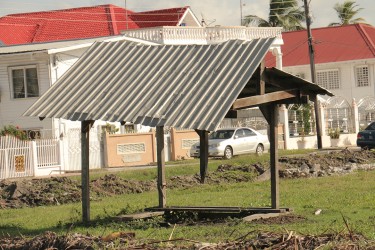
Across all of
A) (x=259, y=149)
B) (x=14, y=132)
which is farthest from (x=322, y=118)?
(x=14, y=132)

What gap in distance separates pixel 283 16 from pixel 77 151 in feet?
163

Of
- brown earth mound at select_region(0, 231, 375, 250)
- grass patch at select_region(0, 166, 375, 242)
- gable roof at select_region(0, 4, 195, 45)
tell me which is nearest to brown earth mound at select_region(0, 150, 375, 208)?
grass patch at select_region(0, 166, 375, 242)

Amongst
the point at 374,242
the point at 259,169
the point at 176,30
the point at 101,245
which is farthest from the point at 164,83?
the point at 176,30

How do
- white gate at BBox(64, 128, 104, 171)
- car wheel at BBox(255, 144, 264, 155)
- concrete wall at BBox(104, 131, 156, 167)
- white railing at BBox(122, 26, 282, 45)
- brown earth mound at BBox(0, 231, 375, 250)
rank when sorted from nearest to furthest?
1. brown earth mound at BBox(0, 231, 375, 250)
2. white gate at BBox(64, 128, 104, 171)
3. concrete wall at BBox(104, 131, 156, 167)
4. car wheel at BBox(255, 144, 264, 155)
5. white railing at BBox(122, 26, 282, 45)

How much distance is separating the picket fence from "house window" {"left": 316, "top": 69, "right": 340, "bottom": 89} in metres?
31.7

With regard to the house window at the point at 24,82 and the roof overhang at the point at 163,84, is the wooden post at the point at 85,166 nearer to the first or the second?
the roof overhang at the point at 163,84

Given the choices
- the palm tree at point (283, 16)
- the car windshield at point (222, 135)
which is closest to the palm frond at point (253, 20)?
the palm tree at point (283, 16)

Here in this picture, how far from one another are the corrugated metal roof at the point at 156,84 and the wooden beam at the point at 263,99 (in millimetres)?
468

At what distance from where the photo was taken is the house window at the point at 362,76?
2611 inches

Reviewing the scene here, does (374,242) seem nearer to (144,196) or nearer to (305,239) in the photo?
(305,239)

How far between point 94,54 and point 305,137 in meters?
34.5

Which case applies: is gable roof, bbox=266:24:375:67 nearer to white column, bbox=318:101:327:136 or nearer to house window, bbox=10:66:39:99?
white column, bbox=318:101:327:136

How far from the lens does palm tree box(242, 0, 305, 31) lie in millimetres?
85062

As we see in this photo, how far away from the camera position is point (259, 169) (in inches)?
1276
